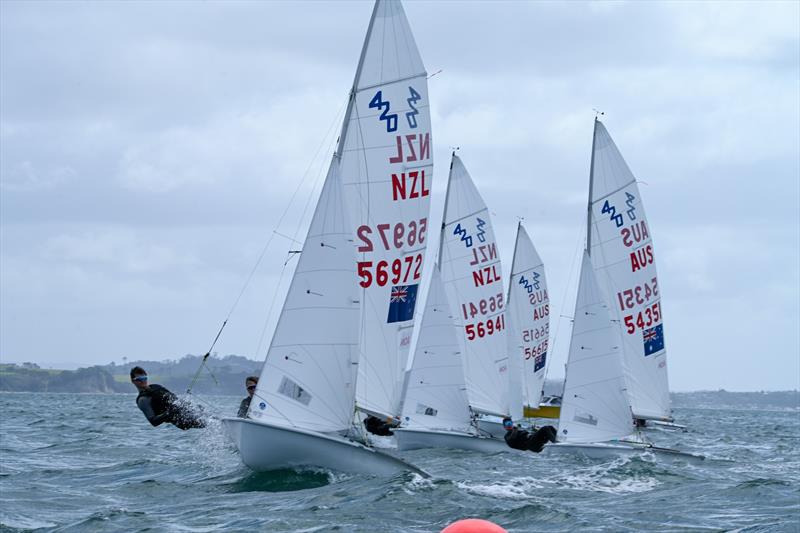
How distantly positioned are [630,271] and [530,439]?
23.8ft

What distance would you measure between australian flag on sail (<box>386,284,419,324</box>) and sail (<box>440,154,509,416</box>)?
907cm

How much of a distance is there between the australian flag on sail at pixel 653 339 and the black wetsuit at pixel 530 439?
675 cm

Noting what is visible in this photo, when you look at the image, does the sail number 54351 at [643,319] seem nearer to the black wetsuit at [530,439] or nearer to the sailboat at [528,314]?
the black wetsuit at [530,439]

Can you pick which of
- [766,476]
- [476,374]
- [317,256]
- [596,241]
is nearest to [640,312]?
[596,241]

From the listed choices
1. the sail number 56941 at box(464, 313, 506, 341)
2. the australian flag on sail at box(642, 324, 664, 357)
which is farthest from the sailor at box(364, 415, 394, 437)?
the australian flag on sail at box(642, 324, 664, 357)

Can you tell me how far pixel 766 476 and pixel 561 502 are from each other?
319 inches

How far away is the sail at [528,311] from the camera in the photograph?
40688 millimetres

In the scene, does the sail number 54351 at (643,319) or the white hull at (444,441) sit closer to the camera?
the white hull at (444,441)

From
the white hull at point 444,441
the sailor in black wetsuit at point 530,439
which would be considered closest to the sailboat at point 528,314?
the white hull at point 444,441

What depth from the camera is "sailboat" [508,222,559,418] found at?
40.6m

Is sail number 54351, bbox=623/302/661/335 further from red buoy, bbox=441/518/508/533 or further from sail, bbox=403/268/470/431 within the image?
red buoy, bbox=441/518/508/533

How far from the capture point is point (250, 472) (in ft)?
54.8

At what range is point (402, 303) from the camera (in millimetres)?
21109

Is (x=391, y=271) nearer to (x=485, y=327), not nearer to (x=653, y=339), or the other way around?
(x=485, y=327)
